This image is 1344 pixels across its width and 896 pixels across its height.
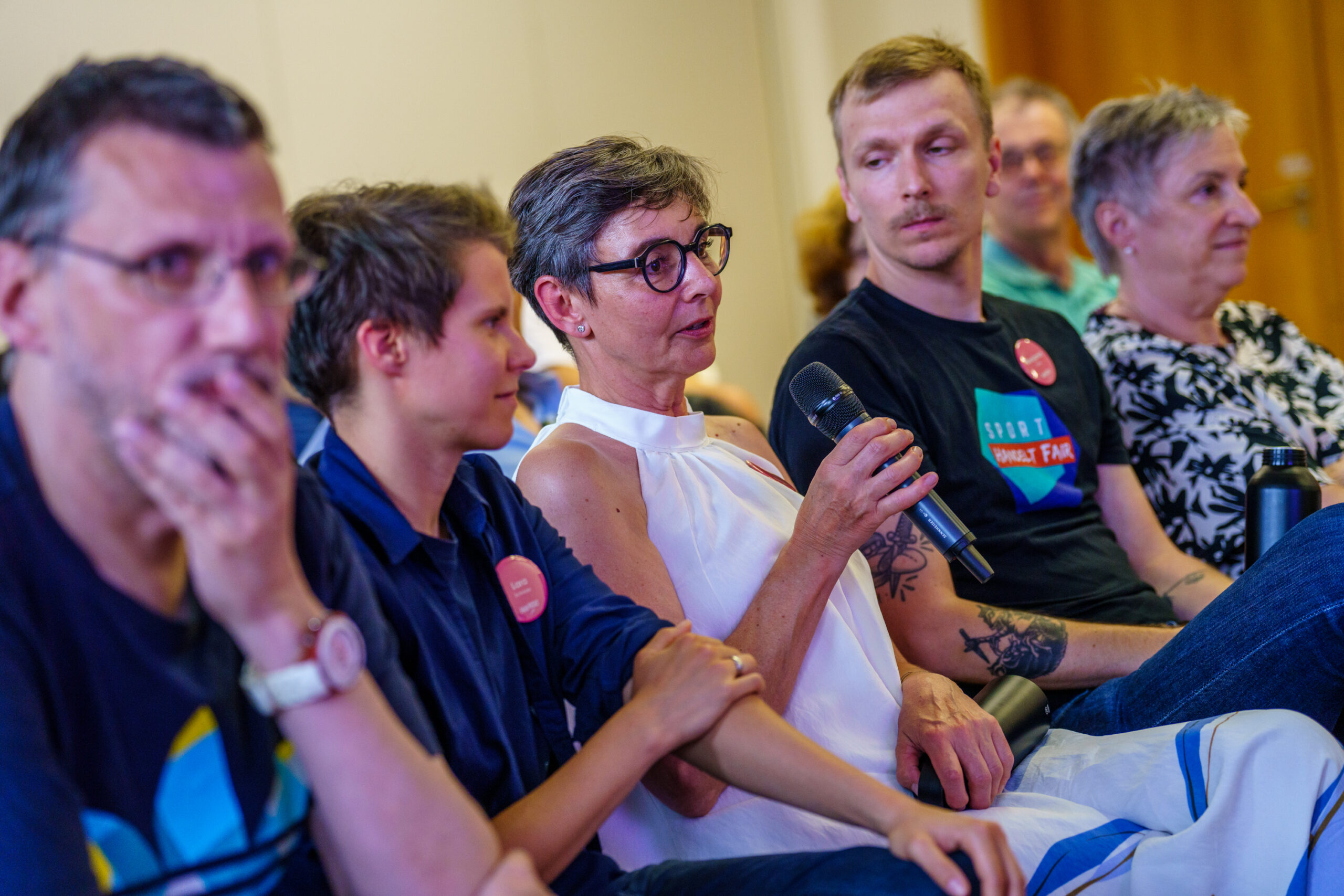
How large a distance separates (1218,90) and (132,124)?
4.61m

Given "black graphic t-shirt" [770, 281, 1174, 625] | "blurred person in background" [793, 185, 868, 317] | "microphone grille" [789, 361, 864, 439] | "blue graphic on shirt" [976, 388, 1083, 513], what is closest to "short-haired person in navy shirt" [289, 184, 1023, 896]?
"microphone grille" [789, 361, 864, 439]

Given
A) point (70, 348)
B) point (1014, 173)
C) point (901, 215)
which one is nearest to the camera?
point (70, 348)

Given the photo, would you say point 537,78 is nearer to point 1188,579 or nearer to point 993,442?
point 993,442

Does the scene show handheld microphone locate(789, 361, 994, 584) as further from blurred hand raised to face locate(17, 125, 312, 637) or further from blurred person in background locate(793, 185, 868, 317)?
blurred person in background locate(793, 185, 868, 317)

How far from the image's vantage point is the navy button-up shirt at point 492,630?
1.05 metres

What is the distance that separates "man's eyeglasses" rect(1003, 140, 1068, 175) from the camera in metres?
3.23

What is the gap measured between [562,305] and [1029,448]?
87 cm

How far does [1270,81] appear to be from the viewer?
14.1ft

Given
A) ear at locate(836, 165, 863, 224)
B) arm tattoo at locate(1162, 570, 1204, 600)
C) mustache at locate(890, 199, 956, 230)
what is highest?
ear at locate(836, 165, 863, 224)

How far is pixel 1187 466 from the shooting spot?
2.16 metres

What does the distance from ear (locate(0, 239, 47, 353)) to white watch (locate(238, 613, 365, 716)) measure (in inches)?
10.4

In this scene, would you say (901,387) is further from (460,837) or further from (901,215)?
(460,837)

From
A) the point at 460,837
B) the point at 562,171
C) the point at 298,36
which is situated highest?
the point at 298,36

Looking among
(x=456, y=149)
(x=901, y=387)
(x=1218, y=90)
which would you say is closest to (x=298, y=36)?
(x=456, y=149)
